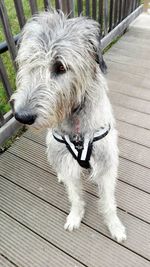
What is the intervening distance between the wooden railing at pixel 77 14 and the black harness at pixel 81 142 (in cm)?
96

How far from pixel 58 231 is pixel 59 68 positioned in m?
1.38

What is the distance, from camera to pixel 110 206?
2.22 metres

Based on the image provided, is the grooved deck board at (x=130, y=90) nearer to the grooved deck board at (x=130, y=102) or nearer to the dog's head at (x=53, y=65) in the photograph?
the grooved deck board at (x=130, y=102)

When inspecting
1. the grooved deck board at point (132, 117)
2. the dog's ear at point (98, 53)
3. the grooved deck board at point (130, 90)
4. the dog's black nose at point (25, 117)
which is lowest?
the grooved deck board at point (132, 117)

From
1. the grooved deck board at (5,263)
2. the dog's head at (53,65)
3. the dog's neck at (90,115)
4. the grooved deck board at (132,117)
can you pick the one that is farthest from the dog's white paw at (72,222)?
the grooved deck board at (132,117)

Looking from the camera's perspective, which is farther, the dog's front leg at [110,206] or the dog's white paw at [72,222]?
the dog's white paw at [72,222]

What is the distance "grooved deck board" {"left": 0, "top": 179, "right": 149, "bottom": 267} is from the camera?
213 cm

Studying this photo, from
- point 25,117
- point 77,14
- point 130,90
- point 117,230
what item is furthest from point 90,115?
point 77,14

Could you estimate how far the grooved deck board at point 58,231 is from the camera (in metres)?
2.13

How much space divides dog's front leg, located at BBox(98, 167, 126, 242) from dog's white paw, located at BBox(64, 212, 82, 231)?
21cm

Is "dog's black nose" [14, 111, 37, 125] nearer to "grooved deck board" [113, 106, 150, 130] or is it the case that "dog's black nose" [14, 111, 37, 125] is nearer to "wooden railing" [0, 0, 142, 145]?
"wooden railing" [0, 0, 142, 145]

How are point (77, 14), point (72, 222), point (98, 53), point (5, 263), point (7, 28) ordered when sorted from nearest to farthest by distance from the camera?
point (98, 53)
point (5, 263)
point (72, 222)
point (7, 28)
point (77, 14)

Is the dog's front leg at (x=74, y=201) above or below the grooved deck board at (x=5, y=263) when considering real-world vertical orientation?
above

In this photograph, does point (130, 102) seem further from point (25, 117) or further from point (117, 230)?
point (25, 117)
